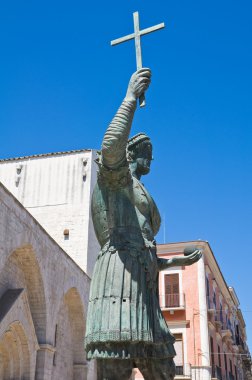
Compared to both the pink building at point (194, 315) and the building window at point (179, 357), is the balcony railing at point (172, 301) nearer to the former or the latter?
the pink building at point (194, 315)

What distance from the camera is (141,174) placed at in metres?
4.12

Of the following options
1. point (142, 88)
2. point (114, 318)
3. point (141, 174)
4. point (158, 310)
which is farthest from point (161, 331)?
point (142, 88)

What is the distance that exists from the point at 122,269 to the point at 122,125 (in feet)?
3.09

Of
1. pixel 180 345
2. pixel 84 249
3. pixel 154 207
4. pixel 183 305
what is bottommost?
pixel 154 207

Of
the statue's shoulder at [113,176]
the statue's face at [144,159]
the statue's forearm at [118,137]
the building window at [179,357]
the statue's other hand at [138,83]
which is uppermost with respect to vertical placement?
the building window at [179,357]

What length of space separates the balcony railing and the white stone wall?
4401 mm

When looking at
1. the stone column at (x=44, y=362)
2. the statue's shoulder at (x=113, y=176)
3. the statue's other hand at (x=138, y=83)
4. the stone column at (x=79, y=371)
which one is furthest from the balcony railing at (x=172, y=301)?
the statue's other hand at (x=138, y=83)

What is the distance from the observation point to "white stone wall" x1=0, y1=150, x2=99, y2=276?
24.4 m

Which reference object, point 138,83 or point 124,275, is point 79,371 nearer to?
point 124,275

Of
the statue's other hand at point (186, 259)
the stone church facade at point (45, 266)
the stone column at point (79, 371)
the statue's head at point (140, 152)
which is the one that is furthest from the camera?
the stone column at point (79, 371)

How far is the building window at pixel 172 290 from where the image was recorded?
1032 inches

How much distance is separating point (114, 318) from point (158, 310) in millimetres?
410

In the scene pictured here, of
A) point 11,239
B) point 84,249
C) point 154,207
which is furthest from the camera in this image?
point 84,249

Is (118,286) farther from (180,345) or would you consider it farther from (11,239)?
(180,345)
